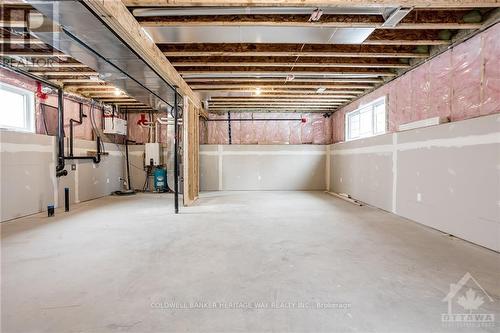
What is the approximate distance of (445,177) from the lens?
10.5 feet

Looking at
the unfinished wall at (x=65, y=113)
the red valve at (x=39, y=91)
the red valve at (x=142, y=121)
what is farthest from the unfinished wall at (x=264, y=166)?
the red valve at (x=39, y=91)

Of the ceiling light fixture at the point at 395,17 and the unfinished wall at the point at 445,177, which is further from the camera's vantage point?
the unfinished wall at the point at 445,177

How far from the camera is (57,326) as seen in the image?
1.41 meters

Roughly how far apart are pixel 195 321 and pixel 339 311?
33.2 inches

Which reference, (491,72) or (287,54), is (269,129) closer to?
(287,54)

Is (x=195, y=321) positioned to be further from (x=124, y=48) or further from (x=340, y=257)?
(x=124, y=48)

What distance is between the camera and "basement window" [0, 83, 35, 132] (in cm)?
418

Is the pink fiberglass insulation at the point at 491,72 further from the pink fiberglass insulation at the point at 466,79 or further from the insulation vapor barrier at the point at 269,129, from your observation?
the insulation vapor barrier at the point at 269,129

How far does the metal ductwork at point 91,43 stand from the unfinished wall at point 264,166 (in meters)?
3.51

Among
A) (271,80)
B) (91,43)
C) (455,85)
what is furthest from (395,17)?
(91,43)

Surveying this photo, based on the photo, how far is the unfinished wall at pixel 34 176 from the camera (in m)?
3.90

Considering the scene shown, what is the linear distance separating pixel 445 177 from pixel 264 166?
4896 millimetres

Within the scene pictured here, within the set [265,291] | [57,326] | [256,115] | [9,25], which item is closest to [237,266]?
[265,291]

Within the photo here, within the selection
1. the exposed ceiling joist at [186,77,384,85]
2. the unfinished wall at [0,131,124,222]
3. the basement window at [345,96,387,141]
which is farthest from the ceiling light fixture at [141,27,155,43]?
the basement window at [345,96,387,141]
